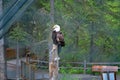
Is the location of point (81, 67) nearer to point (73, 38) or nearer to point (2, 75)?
point (73, 38)

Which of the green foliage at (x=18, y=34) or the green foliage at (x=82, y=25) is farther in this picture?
the green foliage at (x=18, y=34)

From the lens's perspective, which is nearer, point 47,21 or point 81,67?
point 47,21

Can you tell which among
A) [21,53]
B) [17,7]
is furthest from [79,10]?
[17,7]

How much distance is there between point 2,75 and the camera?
1301 cm

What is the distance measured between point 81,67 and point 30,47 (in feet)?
6.90

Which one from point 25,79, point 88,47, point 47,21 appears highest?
point 47,21

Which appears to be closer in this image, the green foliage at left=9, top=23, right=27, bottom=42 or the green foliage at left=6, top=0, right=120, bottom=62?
the green foliage at left=6, top=0, right=120, bottom=62

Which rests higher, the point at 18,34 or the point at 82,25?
the point at 82,25

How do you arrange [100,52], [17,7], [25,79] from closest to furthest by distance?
[17,7], [25,79], [100,52]

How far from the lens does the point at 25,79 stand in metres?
12.9

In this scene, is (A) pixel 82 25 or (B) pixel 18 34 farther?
(A) pixel 82 25

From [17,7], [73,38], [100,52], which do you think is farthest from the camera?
[100,52]

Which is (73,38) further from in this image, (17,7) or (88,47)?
(17,7)

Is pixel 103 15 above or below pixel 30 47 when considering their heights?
above
